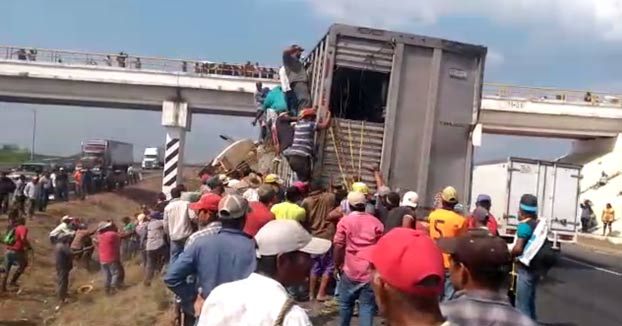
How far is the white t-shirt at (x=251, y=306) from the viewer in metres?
3.11

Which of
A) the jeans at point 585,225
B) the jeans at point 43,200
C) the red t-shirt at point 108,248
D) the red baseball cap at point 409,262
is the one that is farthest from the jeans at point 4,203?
the red baseball cap at point 409,262

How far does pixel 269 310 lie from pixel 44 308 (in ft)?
48.4

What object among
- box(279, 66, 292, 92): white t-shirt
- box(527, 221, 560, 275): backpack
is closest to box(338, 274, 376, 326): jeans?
box(527, 221, 560, 275): backpack

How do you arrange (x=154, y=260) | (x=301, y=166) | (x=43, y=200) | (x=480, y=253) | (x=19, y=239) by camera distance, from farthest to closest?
(x=43, y=200) < (x=19, y=239) < (x=154, y=260) < (x=301, y=166) < (x=480, y=253)

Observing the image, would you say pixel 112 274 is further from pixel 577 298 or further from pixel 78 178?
pixel 78 178

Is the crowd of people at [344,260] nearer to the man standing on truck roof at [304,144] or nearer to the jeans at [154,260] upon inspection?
the man standing on truck roof at [304,144]

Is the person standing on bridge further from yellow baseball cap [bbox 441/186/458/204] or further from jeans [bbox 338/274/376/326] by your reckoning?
yellow baseball cap [bbox 441/186/458/204]

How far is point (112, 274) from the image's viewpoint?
53.4 ft

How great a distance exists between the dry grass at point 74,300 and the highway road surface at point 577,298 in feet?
11.0

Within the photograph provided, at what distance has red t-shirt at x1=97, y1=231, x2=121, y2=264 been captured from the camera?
16.2m

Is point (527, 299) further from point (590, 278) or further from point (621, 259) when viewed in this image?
point (621, 259)

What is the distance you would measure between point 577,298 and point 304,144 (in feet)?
18.9

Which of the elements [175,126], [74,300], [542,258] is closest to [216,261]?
[542,258]

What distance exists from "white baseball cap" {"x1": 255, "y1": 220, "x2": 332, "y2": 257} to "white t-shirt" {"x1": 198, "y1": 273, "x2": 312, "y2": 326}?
139 mm
